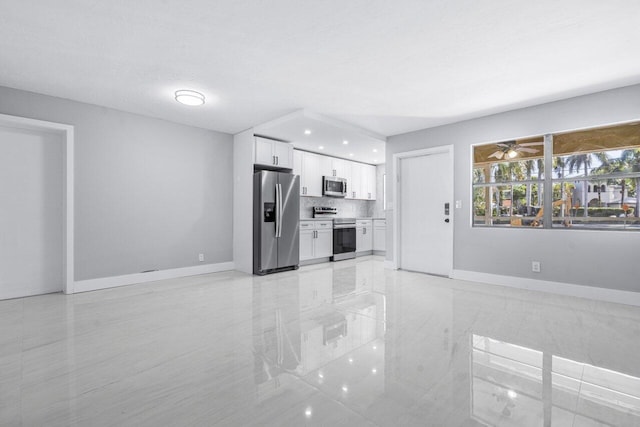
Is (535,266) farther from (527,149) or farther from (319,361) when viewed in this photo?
(319,361)

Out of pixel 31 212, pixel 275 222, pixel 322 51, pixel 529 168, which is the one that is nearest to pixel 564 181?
pixel 529 168

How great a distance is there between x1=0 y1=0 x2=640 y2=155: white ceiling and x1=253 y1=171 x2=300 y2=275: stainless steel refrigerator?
57.1 inches

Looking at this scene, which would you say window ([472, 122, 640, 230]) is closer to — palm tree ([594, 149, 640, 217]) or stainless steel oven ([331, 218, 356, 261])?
palm tree ([594, 149, 640, 217])

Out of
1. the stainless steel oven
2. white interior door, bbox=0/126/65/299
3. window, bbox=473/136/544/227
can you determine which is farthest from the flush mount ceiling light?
window, bbox=473/136/544/227

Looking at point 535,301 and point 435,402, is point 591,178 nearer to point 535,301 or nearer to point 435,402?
point 535,301

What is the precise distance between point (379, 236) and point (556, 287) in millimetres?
3813

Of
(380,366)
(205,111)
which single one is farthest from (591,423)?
(205,111)

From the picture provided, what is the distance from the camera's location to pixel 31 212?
3.78 metres

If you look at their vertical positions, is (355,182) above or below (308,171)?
below

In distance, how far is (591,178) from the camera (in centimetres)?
363

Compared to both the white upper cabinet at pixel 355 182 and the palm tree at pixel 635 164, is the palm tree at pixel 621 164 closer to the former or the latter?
the palm tree at pixel 635 164

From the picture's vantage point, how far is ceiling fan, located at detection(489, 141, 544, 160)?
4098 millimetres

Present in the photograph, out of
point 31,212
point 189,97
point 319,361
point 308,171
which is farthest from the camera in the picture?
point 308,171

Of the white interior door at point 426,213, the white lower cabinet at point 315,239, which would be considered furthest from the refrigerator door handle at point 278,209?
the white interior door at point 426,213
